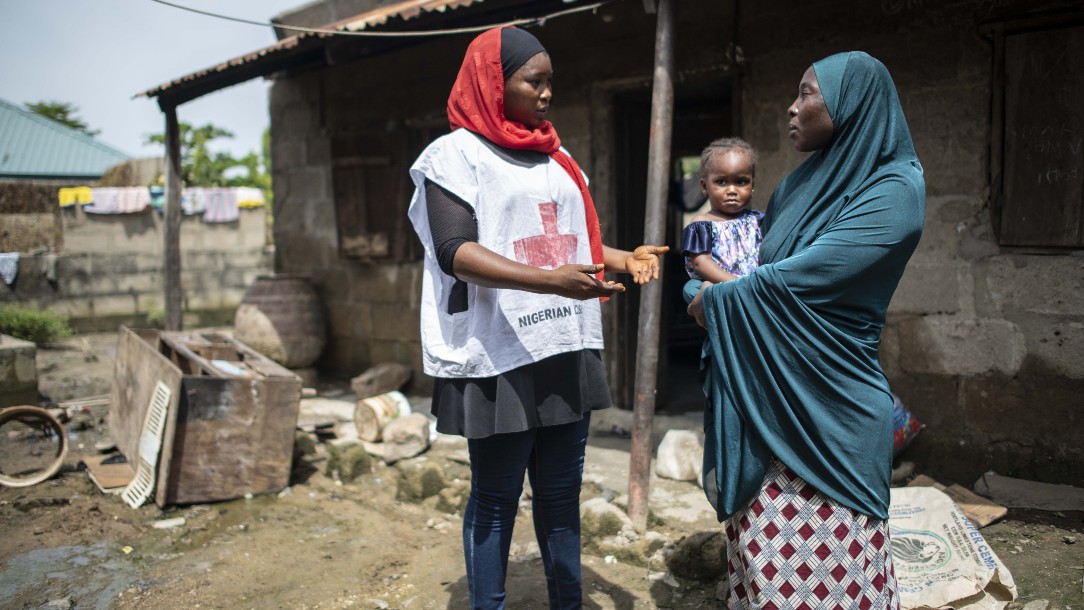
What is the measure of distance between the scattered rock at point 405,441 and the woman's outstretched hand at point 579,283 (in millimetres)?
3017

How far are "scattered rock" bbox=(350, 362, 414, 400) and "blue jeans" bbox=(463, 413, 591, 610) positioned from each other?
164 inches

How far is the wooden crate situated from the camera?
12.4ft

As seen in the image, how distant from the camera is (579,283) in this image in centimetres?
175

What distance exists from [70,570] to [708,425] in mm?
2832

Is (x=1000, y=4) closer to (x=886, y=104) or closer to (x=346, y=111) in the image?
(x=886, y=104)

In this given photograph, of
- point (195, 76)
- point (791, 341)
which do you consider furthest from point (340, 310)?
point (791, 341)

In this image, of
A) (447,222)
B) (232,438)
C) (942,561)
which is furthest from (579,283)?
(232,438)

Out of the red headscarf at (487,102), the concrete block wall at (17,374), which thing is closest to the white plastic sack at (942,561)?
the red headscarf at (487,102)

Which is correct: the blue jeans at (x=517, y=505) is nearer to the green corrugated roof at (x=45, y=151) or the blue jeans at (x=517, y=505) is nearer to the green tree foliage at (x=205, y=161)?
the green tree foliage at (x=205, y=161)

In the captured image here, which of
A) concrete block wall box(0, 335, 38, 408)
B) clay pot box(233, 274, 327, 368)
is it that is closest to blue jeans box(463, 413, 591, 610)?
clay pot box(233, 274, 327, 368)

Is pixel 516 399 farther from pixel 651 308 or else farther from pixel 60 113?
pixel 60 113

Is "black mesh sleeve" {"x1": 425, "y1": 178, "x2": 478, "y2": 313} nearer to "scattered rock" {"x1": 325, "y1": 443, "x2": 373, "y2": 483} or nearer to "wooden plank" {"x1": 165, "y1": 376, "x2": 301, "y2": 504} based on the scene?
"wooden plank" {"x1": 165, "y1": 376, "x2": 301, "y2": 504}

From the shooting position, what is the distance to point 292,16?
741 centimetres

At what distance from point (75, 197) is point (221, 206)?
2.07 metres
